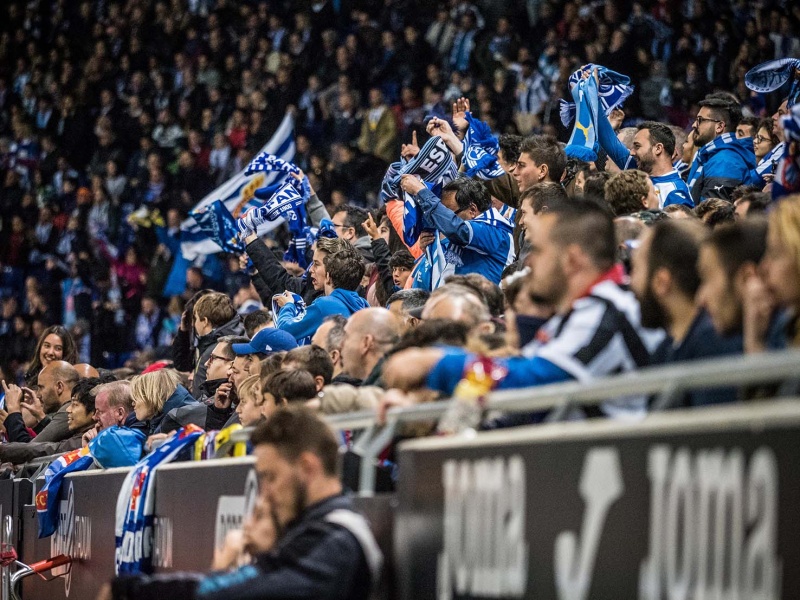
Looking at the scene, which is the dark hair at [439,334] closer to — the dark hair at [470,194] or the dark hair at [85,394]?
the dark hair at [470,194]

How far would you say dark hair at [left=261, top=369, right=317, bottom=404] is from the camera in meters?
Result: 5.31

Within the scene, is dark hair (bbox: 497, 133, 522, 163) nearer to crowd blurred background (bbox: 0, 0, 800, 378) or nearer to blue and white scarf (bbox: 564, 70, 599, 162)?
blue and white scarf (bbox: 564, 70, 599, 162)

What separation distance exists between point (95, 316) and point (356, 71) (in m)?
4.74

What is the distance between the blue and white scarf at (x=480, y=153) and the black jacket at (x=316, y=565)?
524cm

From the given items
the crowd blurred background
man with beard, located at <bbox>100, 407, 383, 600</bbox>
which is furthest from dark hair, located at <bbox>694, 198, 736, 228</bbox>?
the crowd blurred background

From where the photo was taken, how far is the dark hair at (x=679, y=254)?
3.67 metres

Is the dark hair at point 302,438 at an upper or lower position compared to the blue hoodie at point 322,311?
lower

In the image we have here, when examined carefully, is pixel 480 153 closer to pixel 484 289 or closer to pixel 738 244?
pixel 484 289

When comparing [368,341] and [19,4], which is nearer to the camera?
[368,341]

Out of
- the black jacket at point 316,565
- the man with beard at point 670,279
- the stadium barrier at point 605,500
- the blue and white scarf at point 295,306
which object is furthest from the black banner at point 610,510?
the blue and white scarf at point 295,306

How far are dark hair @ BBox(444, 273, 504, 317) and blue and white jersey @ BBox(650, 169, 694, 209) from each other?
2198 mm

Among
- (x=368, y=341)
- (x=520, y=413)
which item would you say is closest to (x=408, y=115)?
(x=368, y=341)

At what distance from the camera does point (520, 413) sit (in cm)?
427

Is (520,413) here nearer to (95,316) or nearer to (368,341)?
(368,341)
